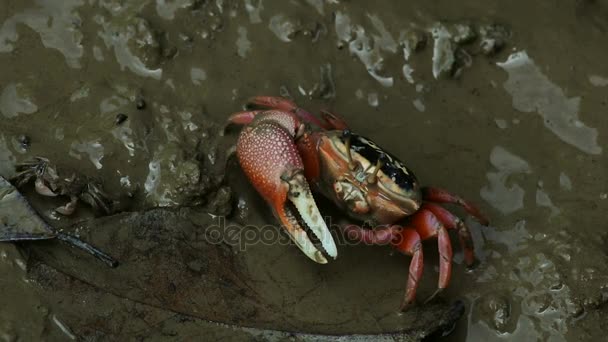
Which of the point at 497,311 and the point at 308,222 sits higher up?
the point at 308,222

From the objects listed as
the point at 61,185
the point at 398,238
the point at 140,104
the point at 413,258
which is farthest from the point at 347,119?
the point at 61,185

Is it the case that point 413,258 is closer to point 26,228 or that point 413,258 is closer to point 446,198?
point 446,198

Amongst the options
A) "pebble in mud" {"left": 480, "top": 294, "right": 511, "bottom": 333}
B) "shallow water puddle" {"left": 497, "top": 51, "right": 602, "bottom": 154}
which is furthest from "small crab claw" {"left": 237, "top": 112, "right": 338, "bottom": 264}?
"shallow water puddle" {"left": 497, "top": 51, "right": 602, "bottom": 154}

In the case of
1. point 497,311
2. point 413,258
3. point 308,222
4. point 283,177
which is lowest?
point 497,311

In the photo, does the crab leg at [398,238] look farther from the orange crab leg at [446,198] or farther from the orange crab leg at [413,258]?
the orange crab leg at [446,198]

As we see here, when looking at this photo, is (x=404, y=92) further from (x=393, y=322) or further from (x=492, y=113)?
(x=393, y=322)

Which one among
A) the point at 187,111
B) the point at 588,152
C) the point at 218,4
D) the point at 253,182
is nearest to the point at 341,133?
the point at 253,182

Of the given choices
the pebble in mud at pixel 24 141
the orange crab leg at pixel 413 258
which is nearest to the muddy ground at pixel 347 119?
the pebble in mud at pixel 24 141
